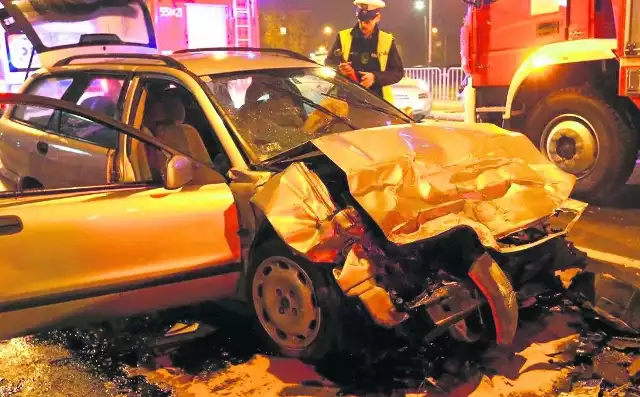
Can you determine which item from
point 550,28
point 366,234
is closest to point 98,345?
point 366,234

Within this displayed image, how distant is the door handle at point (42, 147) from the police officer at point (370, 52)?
280 cm

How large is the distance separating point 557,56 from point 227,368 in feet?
16.3

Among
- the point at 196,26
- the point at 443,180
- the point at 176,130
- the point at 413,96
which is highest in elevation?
the point at 196,26

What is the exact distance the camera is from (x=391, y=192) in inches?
126

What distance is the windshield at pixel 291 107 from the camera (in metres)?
3.88

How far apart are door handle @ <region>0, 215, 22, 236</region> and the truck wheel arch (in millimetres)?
5496

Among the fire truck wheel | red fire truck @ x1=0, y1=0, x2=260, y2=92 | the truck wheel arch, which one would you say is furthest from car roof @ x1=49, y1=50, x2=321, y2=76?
red fire truck @ x1=0, y1=0, x2=260, y2=92

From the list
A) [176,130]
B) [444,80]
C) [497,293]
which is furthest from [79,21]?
[444,80]

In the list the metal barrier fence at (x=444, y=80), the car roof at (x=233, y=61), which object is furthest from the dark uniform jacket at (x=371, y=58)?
the metal barrier fence at (x=444, y=80)

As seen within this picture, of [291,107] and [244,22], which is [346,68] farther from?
[244,22]

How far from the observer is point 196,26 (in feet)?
37.8

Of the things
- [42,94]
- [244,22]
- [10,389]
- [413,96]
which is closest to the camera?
[10,389]

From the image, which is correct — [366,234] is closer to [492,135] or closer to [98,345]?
[492,135]

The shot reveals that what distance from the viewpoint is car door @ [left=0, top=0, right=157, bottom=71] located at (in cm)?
616
